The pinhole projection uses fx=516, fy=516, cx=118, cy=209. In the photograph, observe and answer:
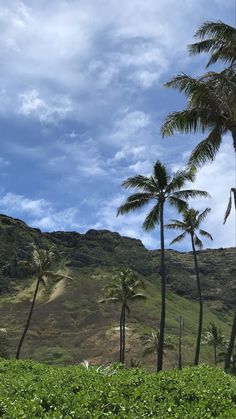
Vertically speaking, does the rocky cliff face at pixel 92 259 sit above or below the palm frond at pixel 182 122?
above

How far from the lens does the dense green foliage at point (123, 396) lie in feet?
27.6

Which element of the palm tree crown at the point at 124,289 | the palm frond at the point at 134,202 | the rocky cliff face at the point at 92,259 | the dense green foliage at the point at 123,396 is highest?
the rocky cliff face at the point at 92,259

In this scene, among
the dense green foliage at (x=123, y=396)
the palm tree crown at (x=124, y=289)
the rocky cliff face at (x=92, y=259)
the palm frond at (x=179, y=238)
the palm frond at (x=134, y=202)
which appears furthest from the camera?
the rocky cliff face at (x=92, y=259)

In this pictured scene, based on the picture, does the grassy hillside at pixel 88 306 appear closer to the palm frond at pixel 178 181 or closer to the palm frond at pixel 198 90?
the palm frond at pixel 178 181

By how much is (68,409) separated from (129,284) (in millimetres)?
48930

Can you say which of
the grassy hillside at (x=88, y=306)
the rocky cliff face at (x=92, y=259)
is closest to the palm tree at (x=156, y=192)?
the grassy hillside at (x=88, y=306)

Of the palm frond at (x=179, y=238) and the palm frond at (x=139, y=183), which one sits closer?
the palm frond at (x=139, y=183)

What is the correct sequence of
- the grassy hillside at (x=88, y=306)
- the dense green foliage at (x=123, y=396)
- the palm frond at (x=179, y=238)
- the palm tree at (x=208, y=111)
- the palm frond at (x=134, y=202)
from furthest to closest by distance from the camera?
the grassy hillside at (x=88, y=306), the palm frond at (x=179, y=238), the palm frond at (x=134, y=202), the palm tree at (x=208, y=111), the dense green foliage at (x=123, y=396)

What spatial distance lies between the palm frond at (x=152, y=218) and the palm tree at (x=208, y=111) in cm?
1142

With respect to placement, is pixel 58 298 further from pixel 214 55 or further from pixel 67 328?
pixel 214 55

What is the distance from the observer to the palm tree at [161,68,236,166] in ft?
61.5

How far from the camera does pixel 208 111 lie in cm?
2020

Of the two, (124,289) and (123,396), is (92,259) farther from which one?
(123,396)

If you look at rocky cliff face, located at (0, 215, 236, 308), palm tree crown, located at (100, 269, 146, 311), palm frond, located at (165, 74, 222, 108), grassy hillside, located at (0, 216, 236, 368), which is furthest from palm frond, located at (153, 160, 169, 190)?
rocky cliff face, located at (0, 215, 236, 308)
